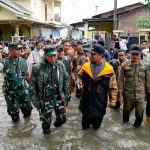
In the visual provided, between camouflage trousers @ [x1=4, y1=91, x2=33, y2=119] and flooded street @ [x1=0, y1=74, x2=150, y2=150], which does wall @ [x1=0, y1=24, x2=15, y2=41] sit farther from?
camouflage trousers @ [x1=4, y1=91, x2=33, y2=119]

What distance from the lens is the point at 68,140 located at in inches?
282

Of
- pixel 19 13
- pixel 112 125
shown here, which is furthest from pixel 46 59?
pixel 19 13

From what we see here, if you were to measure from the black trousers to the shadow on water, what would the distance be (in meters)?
0.12

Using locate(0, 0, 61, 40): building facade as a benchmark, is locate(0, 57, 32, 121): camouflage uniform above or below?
below

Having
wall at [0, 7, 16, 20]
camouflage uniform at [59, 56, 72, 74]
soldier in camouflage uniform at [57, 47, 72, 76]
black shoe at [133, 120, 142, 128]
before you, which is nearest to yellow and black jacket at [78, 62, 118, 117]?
black shoe at [133, 120, 142, 128]

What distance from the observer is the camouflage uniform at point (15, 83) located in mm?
7641

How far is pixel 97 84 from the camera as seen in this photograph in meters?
6.67

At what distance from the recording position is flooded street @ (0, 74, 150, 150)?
6809 mm

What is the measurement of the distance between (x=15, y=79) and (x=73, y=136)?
170 cm

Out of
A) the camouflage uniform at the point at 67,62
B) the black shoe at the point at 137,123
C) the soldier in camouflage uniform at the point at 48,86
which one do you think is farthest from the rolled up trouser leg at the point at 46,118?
the camouflage uniform at the point at 67,62

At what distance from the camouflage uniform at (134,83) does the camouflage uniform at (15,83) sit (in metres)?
2.06

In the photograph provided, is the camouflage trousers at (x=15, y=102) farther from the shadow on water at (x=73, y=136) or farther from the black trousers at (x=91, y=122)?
the black trousers at (x=91, y=122)

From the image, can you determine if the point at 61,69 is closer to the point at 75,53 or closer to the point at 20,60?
the point at 20,60

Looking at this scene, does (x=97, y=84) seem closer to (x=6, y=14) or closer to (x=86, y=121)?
(x=86, y=121)
